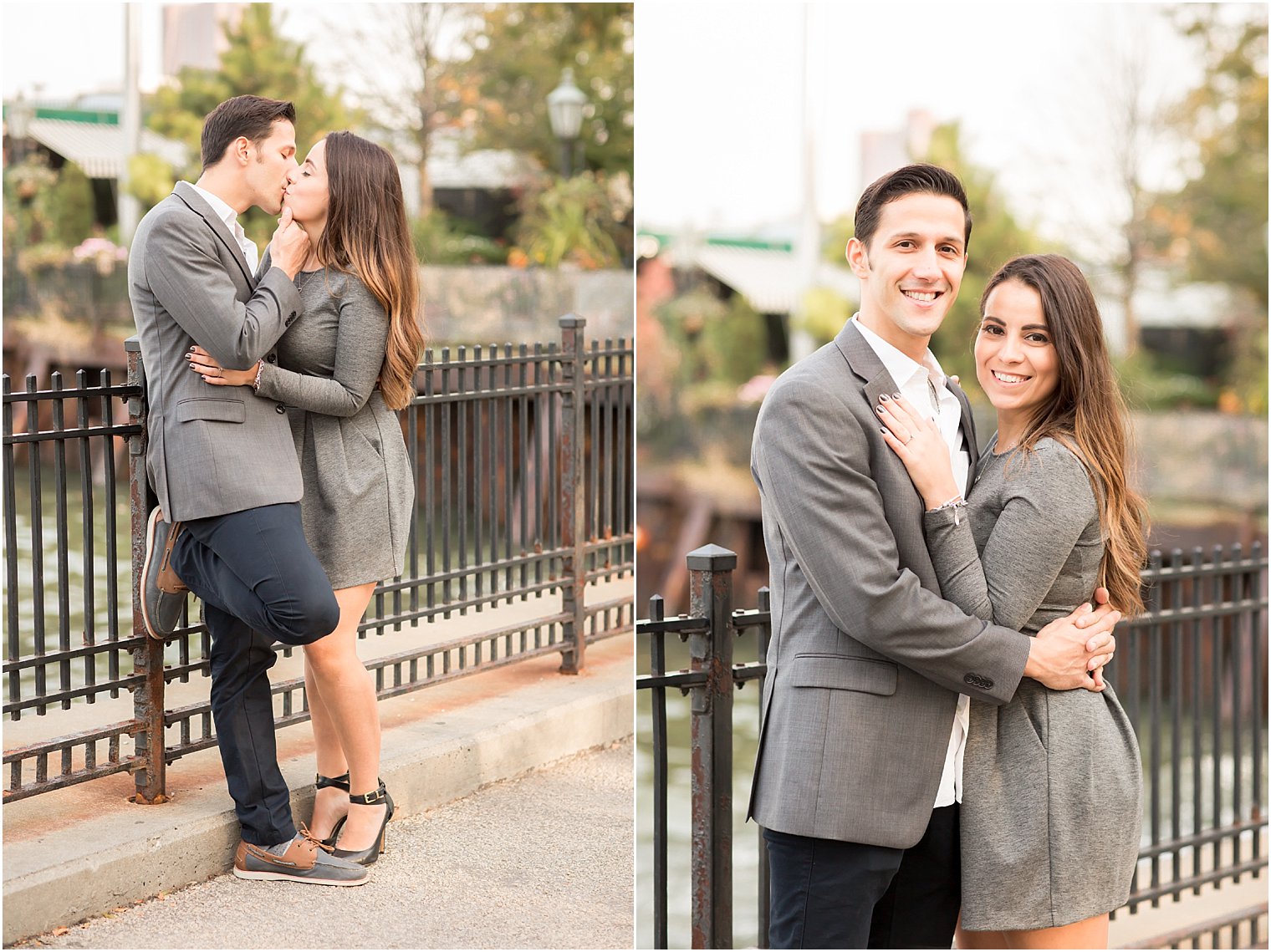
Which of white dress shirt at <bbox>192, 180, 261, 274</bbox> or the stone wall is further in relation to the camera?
the stone wall

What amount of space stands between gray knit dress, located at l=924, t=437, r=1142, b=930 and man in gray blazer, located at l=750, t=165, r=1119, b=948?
0.05m

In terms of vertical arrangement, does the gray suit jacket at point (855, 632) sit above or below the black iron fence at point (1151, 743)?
above

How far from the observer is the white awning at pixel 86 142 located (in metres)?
21.8

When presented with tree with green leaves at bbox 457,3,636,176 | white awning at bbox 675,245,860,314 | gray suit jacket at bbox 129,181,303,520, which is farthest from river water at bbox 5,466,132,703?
white awning at bbox 675,245,860,314

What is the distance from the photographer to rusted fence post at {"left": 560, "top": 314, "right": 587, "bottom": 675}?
6.01 meters

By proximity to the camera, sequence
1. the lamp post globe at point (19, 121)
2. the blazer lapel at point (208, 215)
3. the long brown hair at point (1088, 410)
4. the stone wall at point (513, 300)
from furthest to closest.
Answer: the lamp post globe at point (19, 121) → the stone wall at point (513, 300) → the blazer lapel at point (208, 215) → the long brown hair at point (1088, 410)

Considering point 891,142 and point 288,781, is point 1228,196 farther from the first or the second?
point 288,781

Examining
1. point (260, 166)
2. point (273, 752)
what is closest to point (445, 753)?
point (273, 752)

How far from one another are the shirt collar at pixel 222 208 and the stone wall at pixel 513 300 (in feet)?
41.9

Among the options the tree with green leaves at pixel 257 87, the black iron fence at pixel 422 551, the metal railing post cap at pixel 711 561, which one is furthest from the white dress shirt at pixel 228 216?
the tree with green leaves at pixel 257 87

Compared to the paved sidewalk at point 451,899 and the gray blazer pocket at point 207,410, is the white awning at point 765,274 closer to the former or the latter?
the paved sidewalk at point 451,899

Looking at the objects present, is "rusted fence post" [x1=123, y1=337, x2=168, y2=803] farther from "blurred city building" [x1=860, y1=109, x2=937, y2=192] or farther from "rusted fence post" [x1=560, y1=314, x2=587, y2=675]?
"blurred city building" [x1=860, y1=109, x2=937, y2=192]

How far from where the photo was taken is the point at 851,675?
2.53 metres

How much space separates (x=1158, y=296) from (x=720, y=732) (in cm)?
1791
